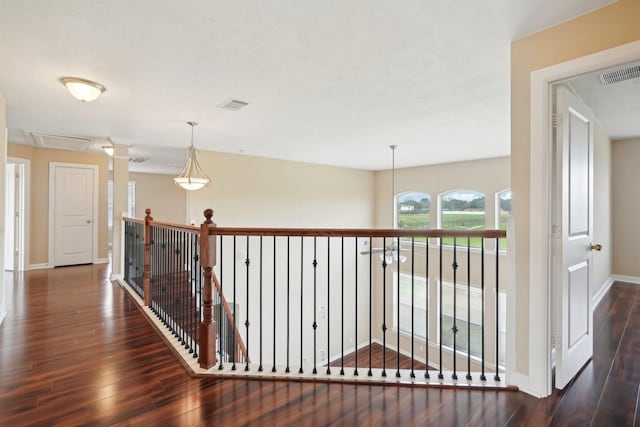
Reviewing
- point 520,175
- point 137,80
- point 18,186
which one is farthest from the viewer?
point 18,186

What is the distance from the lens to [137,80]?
2797mm

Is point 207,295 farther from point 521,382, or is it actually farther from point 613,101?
point 613,101

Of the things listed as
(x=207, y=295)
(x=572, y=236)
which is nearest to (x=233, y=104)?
(x=207, y=295)

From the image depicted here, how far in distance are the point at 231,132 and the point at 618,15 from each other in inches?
163

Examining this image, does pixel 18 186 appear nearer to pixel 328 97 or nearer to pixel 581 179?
pixel 328 97

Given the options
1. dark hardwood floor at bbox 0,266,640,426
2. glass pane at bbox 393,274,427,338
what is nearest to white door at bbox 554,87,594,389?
dark hardwood floor at bbox 0,266,640,426

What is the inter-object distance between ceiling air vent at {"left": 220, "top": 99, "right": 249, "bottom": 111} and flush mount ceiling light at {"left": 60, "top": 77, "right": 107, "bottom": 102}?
112 cm

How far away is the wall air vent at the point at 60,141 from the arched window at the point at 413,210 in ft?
22.3

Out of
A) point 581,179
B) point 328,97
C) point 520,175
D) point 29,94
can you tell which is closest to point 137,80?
point 29,94

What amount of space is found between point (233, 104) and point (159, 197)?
756 centimetres

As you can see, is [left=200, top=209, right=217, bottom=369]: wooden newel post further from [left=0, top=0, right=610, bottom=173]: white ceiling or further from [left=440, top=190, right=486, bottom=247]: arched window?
[left=440, top=190, right=486, bottom=247]: arched window

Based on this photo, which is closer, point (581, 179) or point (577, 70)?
point (577, 70)

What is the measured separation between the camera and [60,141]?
5.31m

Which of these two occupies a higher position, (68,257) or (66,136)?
(66,136)
